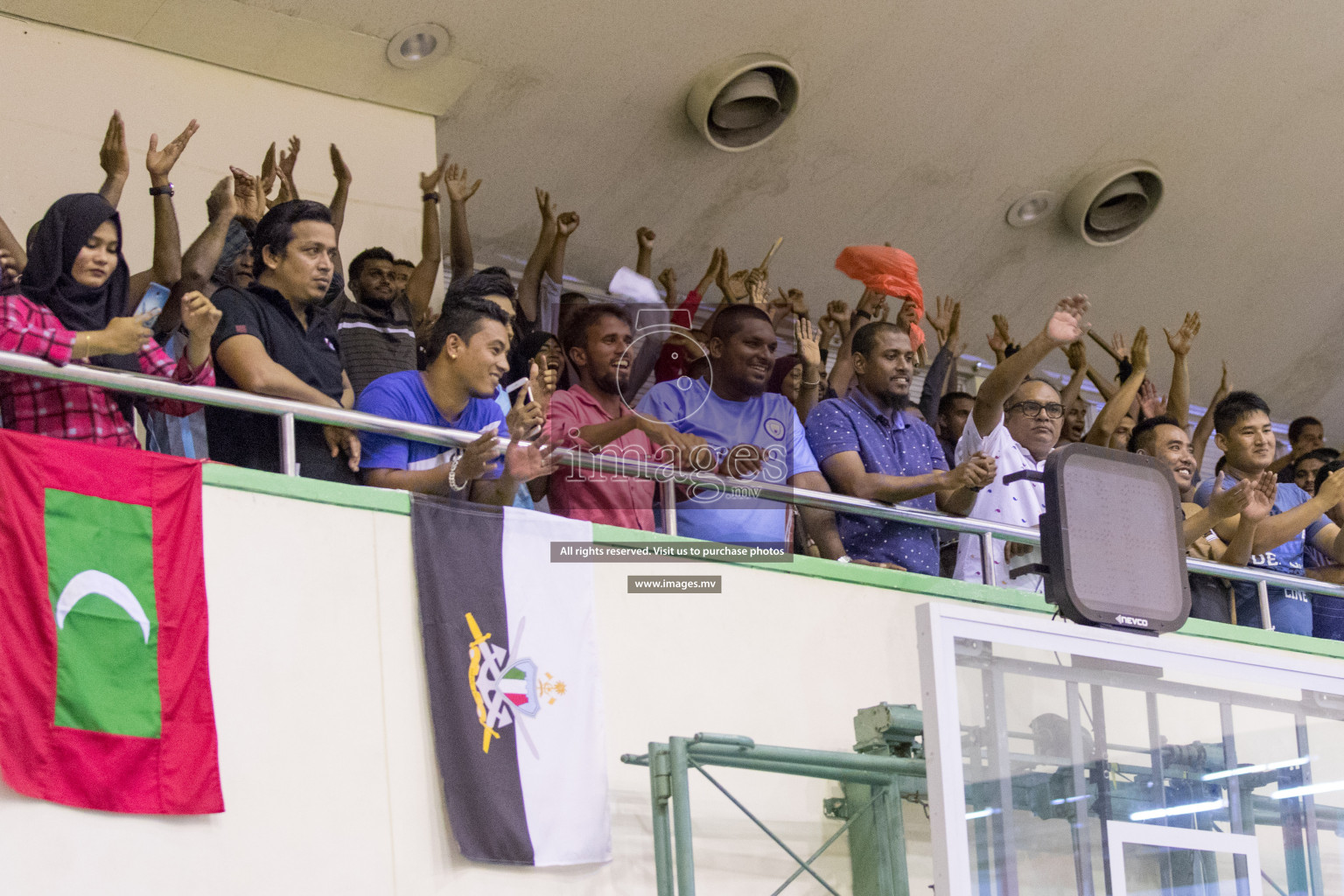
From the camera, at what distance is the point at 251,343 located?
401 centimetres

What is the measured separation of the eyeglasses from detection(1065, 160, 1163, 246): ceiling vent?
224 centimetres

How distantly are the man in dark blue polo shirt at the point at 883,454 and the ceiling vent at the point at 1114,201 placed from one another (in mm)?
2701

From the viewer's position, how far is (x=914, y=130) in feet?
22.7

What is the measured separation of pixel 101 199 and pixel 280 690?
1.23 meters

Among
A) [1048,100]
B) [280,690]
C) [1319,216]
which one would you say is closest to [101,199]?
[280,690]

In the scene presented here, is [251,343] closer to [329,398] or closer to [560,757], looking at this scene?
[329,398]

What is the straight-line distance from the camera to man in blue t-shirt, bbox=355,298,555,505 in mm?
4129

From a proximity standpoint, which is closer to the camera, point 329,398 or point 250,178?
point 329,398

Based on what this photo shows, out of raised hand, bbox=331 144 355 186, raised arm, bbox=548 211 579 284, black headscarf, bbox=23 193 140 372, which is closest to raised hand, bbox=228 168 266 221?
raised hand, bbox=331 144 355 186

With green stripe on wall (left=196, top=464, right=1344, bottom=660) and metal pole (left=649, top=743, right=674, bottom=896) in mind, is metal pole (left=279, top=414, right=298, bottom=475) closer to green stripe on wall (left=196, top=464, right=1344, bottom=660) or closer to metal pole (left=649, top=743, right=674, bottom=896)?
green stripe on wall (left=196, top=464, right=1344, bottom=660)

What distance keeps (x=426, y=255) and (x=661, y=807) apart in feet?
7.14

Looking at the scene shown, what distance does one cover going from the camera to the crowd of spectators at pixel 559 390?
393 cm

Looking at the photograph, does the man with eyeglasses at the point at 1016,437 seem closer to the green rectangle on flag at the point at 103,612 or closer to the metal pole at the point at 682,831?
the metal pole at the point at 682,831

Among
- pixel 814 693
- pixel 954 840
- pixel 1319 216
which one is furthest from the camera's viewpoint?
pixel 1319 216
